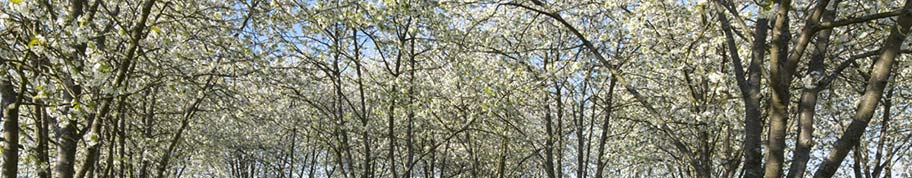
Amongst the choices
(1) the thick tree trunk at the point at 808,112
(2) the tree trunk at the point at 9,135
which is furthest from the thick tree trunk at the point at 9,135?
(1) the thick tree trunk at the point at 808,112

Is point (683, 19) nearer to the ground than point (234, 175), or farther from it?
nearer to the ground

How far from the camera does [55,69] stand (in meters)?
4.50

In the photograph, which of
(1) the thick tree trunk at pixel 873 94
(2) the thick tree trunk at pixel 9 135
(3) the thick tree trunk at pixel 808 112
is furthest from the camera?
(2) the thick tree trunk at pixel 9 135

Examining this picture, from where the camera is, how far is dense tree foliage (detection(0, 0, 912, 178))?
451 centimetres

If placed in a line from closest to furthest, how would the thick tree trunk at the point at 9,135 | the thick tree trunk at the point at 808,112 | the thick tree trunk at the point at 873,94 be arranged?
the thick tree trunk at the point at 873,94 → the thick tree trunk at the point at 808,112 → the thick tree trunk at the point at 9,135

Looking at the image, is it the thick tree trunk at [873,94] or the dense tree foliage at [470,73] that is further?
the dense tree foliage at [470,73]

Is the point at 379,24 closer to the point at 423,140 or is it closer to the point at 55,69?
the point at 55,69

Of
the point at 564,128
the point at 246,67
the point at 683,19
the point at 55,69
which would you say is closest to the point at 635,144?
the point at 564,128

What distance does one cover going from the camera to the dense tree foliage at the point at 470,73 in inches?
177

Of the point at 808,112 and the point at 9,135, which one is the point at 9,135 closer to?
the point at 9,135

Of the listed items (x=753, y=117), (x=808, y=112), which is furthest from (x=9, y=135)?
(x=808, y=112)

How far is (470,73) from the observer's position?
29.2 ft

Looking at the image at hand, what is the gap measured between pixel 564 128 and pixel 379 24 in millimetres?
5799

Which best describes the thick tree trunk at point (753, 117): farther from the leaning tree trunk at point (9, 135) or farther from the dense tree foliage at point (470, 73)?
the leaning tree trunk at point (9, 135)
